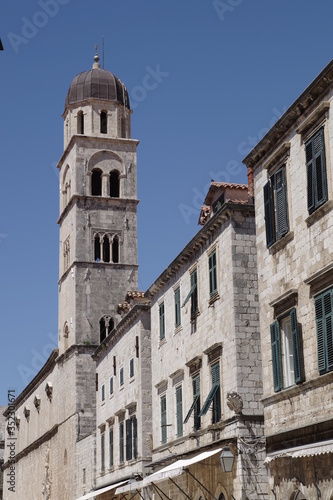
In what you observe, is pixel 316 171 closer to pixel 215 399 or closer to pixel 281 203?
pixel 281 203

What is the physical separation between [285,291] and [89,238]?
33.4m

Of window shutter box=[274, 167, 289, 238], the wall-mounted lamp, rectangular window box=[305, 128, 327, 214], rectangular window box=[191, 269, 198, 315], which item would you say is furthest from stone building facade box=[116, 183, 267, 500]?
rectangular window box=[305, 128, 327, 214]

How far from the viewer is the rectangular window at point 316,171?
61.0 feet

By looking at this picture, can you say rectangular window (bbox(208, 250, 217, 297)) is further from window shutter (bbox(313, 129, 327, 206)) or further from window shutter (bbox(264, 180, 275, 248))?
window shutter (bbox(313, 129, 327, 206))

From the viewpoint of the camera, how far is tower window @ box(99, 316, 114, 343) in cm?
5178

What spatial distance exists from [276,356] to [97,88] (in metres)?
38.1

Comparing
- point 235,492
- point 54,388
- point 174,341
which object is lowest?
point 235,492

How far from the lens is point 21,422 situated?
253ft

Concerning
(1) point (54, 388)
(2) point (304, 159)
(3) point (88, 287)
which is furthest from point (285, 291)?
(1) point (54, 388)

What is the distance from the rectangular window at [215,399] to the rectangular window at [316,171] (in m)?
8.12

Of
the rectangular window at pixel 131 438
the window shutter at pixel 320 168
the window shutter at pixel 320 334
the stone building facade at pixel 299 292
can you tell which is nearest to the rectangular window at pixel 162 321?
the rectangular window at pixel 131 438

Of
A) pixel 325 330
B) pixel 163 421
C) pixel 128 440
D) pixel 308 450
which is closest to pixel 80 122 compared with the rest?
pixel 128 440

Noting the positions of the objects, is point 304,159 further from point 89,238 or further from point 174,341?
point 89,238

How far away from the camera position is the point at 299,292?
19625 mm
